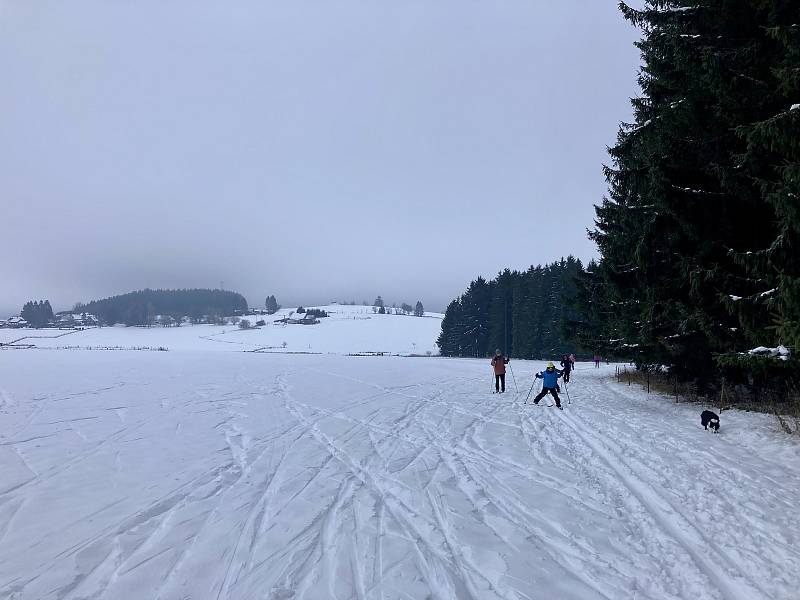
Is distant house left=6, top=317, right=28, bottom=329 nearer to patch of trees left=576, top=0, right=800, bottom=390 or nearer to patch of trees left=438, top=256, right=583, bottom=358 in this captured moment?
patch of trees left=438, top=256, right=583, bottom=358

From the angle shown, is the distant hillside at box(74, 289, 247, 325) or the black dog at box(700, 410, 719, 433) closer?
the black dog at box(700, 410, 719, 433)

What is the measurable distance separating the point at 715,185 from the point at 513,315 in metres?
49.7

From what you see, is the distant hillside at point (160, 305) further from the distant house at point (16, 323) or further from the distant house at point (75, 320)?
the distant house at point (16, 323)

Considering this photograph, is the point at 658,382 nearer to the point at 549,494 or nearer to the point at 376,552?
the point at 549,494

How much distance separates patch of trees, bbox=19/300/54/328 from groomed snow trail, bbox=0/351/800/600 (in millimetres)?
162945

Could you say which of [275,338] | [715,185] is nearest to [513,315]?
[715,185]

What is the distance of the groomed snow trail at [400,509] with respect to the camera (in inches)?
149

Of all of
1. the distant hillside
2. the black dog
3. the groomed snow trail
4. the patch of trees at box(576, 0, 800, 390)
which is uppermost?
the distant hillside

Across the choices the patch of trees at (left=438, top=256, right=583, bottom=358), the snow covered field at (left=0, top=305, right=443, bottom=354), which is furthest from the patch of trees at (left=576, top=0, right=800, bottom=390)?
the snow covered field at (left=0, top=305, right=443, bottom=354)

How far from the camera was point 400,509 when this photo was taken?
530 cm

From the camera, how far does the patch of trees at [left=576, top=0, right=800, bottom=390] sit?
6.41 m

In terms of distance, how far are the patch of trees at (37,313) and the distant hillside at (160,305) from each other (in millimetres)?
19241

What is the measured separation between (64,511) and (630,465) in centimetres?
835

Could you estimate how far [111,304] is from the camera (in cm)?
16988
